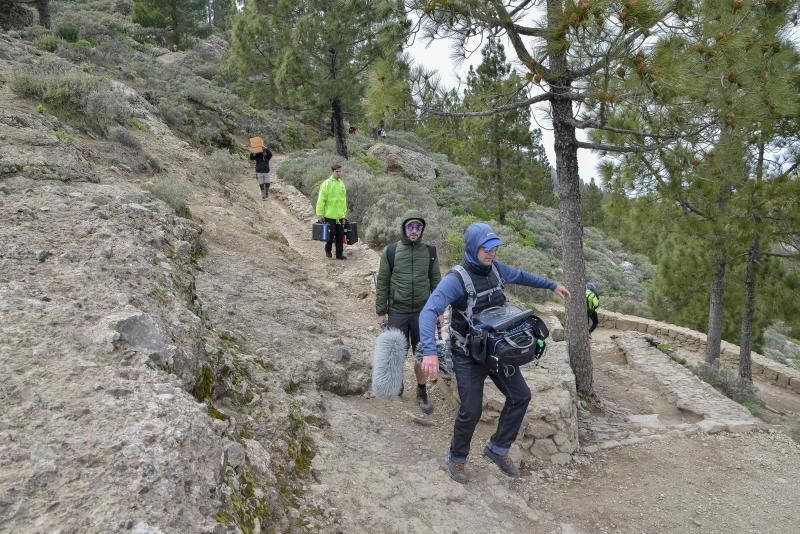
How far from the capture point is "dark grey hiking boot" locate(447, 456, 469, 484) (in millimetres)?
3914

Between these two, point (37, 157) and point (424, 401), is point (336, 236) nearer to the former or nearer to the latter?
point (37, 157)

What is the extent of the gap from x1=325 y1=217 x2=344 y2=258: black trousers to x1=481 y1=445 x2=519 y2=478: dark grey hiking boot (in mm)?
5836

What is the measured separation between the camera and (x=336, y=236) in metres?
9.37

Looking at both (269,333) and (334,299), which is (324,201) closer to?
(334,299)

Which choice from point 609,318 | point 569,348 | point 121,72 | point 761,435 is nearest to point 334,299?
point 569,348

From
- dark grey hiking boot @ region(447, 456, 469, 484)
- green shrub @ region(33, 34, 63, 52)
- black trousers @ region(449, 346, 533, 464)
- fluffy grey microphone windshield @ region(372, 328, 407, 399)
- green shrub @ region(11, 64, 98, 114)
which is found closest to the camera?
black trousers @ region(449, 346, 533, 464)

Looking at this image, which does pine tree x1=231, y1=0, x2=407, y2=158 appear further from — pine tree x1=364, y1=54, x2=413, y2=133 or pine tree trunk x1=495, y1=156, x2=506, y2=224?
pine tree x1=364, y1=54, x2=413, y2=133

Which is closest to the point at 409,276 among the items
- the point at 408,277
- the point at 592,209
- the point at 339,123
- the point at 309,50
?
the point at 408,277

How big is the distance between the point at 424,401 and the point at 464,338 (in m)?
1.63

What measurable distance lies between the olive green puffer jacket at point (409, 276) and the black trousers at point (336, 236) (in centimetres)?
451

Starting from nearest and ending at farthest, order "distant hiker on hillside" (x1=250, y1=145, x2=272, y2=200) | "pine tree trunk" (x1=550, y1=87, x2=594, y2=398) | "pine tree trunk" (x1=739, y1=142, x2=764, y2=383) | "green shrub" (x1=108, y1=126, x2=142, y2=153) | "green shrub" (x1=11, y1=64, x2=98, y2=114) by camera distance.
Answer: "pine tree trunk" (x1=550, y1=87, x2=594, y2=398) → "pine tree trunk" (x1=739, y1=142, x2=764, y2=383) → "green shrub" (x1=11, y1=64, x2=98, y2=114) → "green shrub" (x1=108, y1=126, x2=142, y2=153) → "distant hiker on hillside" (x1=250, y1=145, x2=272, y2=200)

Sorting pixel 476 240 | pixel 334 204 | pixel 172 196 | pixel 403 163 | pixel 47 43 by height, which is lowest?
pixel 476 240

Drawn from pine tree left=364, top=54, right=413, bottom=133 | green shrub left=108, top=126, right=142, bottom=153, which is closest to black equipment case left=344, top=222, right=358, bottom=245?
pine tree left=364, top=54, right=413, bottom=133

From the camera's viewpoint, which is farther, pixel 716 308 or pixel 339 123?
pixel 339 123
